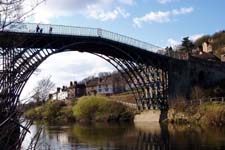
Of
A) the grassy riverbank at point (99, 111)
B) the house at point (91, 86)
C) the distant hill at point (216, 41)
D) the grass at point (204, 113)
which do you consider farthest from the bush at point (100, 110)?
the house at point (91, 86)

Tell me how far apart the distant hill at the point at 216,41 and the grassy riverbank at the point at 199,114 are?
52.3m

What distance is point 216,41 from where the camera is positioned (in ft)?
438

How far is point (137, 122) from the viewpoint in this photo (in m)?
72.9

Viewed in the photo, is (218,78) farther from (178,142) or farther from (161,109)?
(178,142)

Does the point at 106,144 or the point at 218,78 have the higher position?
the point at 218,78

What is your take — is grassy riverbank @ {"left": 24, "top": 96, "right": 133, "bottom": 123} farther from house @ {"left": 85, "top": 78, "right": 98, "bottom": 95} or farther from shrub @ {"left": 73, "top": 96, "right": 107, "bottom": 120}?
house @ {"left": 85, "top": 78, "right": 98, "bottom": 95}

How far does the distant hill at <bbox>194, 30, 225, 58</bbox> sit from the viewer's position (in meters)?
120

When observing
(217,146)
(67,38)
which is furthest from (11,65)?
(67,38)

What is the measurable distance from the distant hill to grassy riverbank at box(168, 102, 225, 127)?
5231 centimetres

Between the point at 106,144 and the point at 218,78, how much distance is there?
148 ft

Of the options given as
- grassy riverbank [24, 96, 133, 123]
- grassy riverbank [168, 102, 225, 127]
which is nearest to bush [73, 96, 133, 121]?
grassy riverbank [24, 96, 133, 123]

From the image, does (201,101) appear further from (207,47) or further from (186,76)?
(207,47)

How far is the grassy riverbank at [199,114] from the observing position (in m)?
55.5

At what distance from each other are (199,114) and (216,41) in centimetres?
7737
